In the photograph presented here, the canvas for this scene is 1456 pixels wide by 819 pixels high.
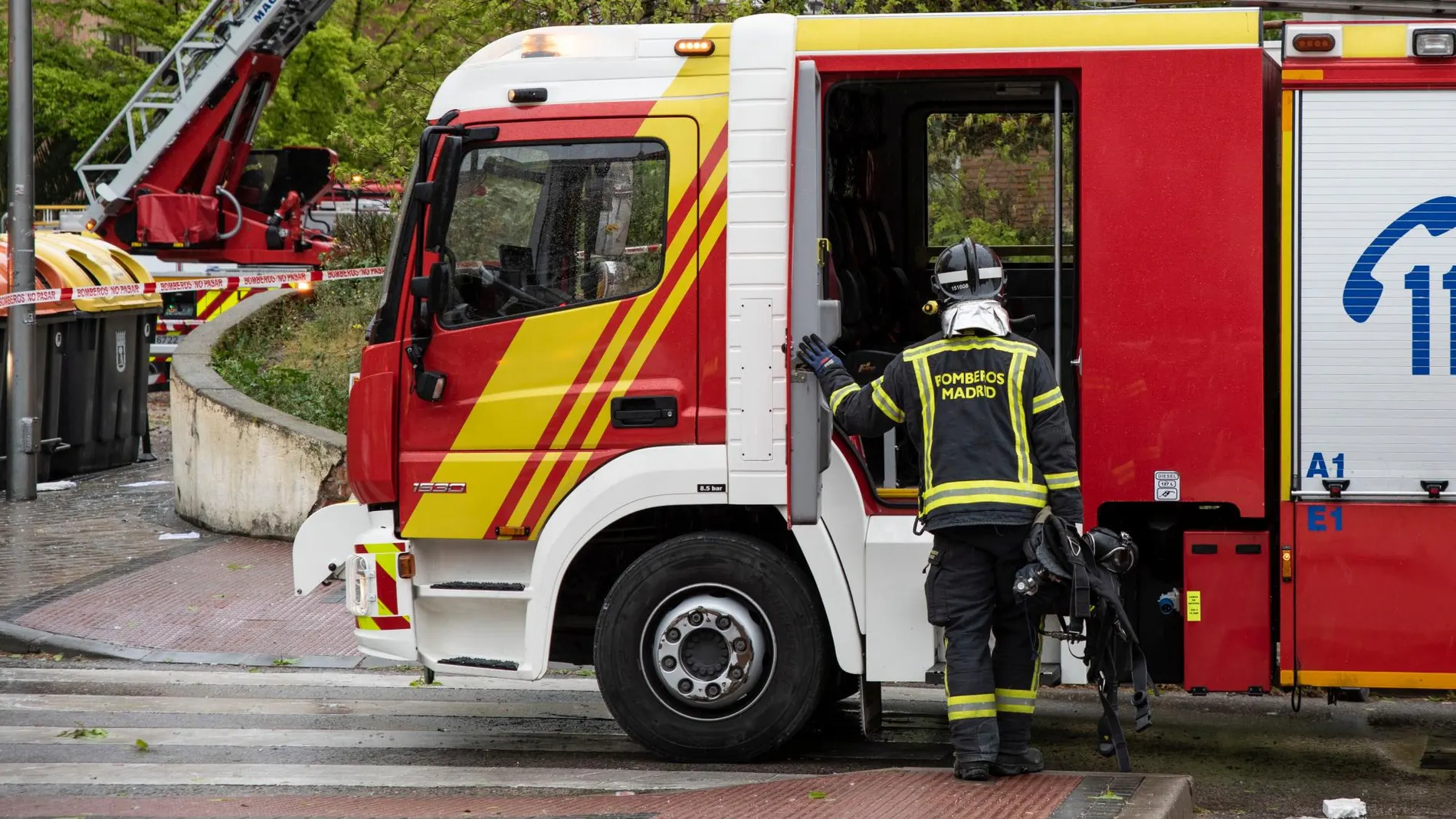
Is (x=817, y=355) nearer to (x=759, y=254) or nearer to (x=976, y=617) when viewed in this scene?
(x=759, y=254)

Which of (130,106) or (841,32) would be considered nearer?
(841,32)

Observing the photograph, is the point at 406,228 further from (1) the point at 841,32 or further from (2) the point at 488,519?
(1) the point at 841,32

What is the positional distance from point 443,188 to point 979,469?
217cm

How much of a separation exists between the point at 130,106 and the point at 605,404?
12589 mm

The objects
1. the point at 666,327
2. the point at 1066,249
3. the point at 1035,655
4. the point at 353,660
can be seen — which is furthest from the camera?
the point at 353,660

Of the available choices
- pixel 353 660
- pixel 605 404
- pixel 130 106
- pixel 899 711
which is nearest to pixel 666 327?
pixel 605 404

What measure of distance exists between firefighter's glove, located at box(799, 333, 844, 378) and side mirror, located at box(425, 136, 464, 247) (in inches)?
55.7

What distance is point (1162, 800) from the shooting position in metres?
4.94

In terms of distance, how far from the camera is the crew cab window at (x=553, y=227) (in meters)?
5.94

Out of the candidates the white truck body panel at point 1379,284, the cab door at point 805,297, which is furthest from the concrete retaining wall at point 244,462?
the white truck body panel at point 1379,284

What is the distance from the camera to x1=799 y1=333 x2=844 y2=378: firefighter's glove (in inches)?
218

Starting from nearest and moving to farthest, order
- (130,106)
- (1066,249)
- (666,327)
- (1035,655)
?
(1035,655) < (666,327) < (1066,249) < (130,106)

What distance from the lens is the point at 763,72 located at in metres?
5.74

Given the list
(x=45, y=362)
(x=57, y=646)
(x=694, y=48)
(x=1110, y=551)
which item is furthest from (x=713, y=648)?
(x=45, y=362)
